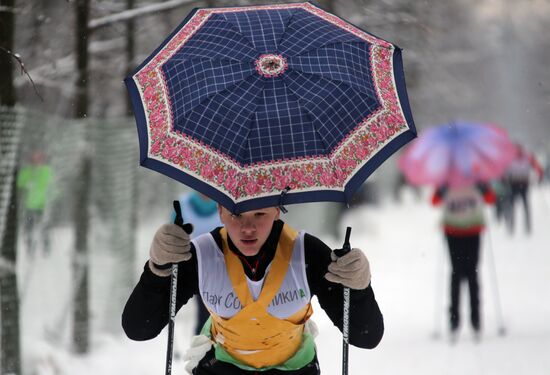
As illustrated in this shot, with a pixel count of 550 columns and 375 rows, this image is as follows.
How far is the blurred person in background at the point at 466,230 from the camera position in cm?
854

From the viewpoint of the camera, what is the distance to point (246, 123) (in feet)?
9.74

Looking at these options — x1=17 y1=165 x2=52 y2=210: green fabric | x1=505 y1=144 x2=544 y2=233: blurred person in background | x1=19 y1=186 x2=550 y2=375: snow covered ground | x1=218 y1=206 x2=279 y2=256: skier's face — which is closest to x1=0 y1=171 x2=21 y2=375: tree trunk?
x1=19 y1=186 x2=550 y2=375: snow covered ground

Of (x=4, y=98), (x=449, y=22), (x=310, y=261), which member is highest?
(x=449, y=22)

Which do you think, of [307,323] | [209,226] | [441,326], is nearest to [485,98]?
[441,326]

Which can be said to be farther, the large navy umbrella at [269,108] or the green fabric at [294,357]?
the green fabric at [294,357]

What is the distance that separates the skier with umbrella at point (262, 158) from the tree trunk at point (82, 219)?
4.41 meters

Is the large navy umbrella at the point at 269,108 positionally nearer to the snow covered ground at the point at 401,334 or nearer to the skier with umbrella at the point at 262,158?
the skier with umbrella at the point at 262,158

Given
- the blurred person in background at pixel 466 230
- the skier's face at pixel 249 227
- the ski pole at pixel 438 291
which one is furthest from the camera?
the ski pole at pixel 438 291

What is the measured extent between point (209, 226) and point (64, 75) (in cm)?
374

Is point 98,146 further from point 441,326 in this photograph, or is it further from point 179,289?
point 179,289

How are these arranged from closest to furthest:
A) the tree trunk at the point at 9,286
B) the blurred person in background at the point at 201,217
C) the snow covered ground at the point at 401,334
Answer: the tree trunk at the point at 9,286 < the blurred person in background at the point at 201,217 < the snow covered ground at the point at 401,334

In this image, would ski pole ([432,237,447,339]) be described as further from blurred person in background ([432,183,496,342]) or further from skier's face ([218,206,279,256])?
skier's face ([218,206,279,256])

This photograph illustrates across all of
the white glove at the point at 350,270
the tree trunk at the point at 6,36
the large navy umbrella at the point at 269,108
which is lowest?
the white glove at the point at 350,270

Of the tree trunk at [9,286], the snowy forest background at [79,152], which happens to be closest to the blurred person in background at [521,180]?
the snowy forest background at [79,152]
